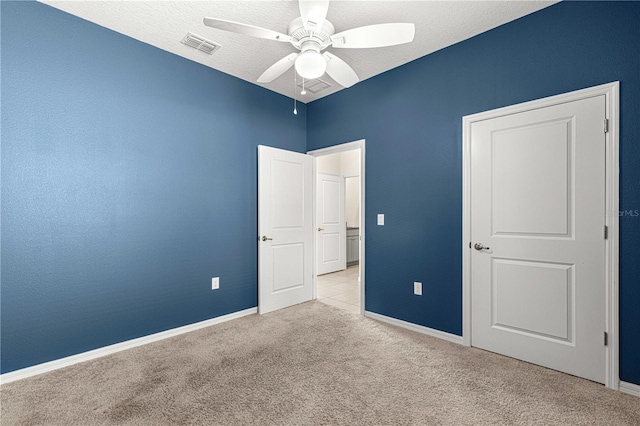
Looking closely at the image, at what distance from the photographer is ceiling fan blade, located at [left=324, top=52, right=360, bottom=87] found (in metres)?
2.26

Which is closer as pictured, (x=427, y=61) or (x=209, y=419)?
(x=209, y=419)

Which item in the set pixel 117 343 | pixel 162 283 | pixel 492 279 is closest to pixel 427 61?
pixel 492 279

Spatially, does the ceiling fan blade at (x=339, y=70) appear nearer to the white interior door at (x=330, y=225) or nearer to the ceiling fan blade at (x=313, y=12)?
the ceiling fan blade at (x=313, y=12)

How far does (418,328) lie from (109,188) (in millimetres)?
3168

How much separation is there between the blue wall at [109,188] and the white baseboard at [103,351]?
49 mm

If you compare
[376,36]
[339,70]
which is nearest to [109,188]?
[339,70]

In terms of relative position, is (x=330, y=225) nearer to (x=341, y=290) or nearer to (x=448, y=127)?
(x=341, y=290)

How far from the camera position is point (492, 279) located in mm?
2623

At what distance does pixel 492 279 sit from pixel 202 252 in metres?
2.80

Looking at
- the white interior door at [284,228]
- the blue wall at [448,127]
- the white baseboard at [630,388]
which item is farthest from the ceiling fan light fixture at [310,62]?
the white baseboard at [630,388]

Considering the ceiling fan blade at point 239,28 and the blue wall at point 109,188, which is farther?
the blue wall at point 109,188

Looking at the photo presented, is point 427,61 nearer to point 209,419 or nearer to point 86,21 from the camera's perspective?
point 86,21

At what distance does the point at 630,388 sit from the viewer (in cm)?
201

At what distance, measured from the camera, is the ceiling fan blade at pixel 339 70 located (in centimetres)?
226
